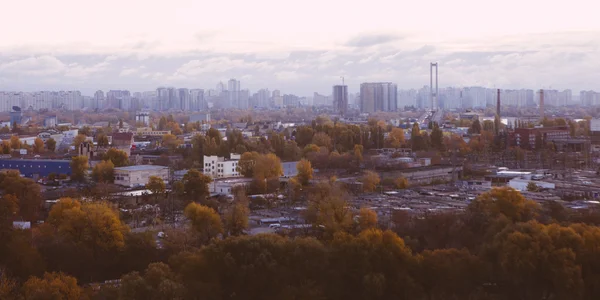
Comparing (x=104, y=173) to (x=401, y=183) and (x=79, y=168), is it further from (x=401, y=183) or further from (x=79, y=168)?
(x=401, y=183)

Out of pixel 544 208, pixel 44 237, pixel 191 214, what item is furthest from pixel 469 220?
pixel 44 237

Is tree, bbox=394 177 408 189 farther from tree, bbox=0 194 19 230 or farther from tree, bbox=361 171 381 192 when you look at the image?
tree, bbox=0 194 19 230

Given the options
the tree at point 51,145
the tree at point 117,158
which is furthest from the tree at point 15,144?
the tree at point 117,158

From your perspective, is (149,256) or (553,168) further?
(553,168)

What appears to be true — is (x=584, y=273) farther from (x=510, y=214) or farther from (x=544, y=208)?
(x=544, y=208)

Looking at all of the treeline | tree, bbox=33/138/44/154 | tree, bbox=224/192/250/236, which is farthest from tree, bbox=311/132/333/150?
the treeline

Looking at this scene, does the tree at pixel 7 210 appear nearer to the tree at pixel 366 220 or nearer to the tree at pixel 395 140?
the tree at pixel 366 220

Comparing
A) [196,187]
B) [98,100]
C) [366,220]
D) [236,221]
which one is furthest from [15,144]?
[98,100]
